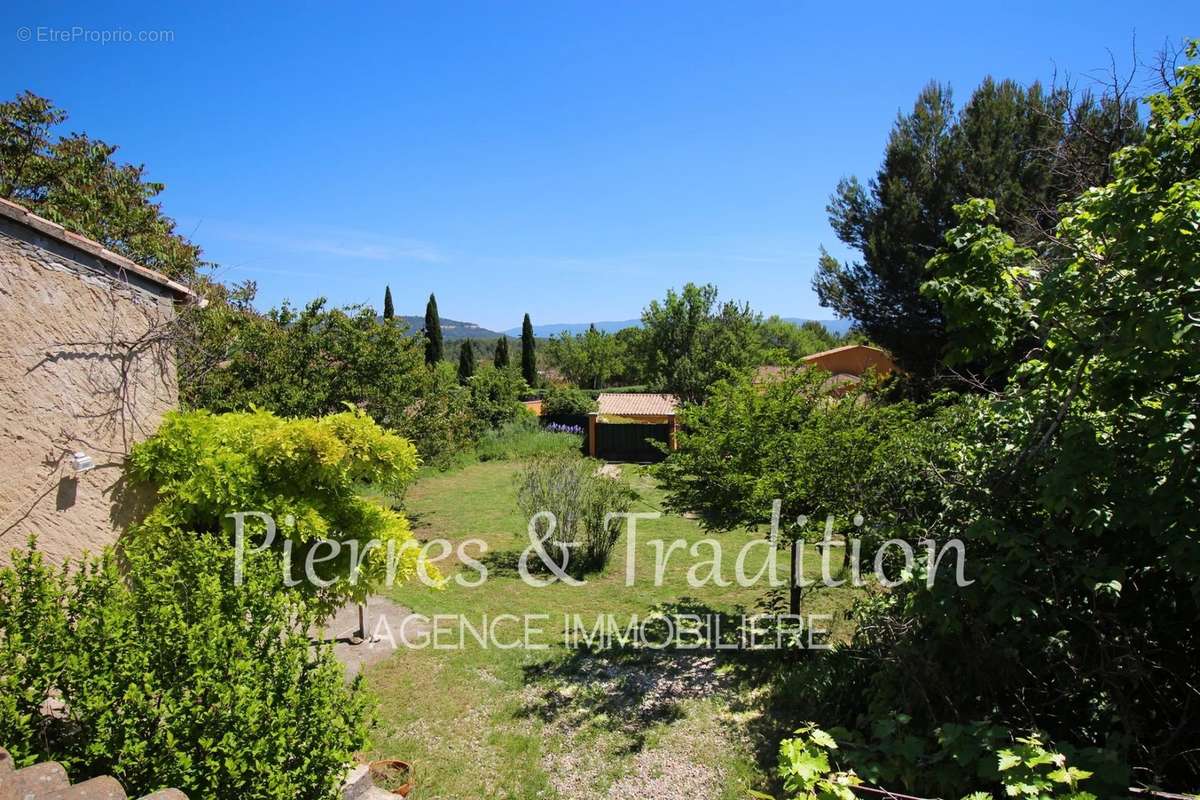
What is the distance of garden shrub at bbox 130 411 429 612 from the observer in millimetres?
5191

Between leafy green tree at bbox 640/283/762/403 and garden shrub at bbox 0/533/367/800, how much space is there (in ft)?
74.1

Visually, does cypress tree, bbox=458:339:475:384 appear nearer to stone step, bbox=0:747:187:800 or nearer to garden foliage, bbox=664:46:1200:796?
garden foliage, bbox=664:46:1200:796

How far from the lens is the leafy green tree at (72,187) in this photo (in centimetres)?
1029

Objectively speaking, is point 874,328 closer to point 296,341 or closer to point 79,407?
point 296,341

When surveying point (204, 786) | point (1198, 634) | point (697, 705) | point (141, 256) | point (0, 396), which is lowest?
point (697, 705)

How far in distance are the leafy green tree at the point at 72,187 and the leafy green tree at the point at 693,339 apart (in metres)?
18.1

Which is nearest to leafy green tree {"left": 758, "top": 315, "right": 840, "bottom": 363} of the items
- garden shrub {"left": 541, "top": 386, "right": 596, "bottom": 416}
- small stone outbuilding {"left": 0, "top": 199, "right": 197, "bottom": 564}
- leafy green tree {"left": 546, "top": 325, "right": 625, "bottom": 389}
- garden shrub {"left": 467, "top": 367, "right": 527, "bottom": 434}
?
leafy green tree {"left": 546, "top": 325, "right": 625, "bottom": 389}

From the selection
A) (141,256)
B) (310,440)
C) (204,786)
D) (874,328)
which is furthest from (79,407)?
(874,328)

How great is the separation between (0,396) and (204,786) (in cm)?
351

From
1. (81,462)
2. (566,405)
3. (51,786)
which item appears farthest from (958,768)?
(566,405)

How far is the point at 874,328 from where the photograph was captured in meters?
16.8

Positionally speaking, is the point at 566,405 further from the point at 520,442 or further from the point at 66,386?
the point at 66,386

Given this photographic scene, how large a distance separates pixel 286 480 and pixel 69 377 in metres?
1.77

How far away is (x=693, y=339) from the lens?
27141 mm
